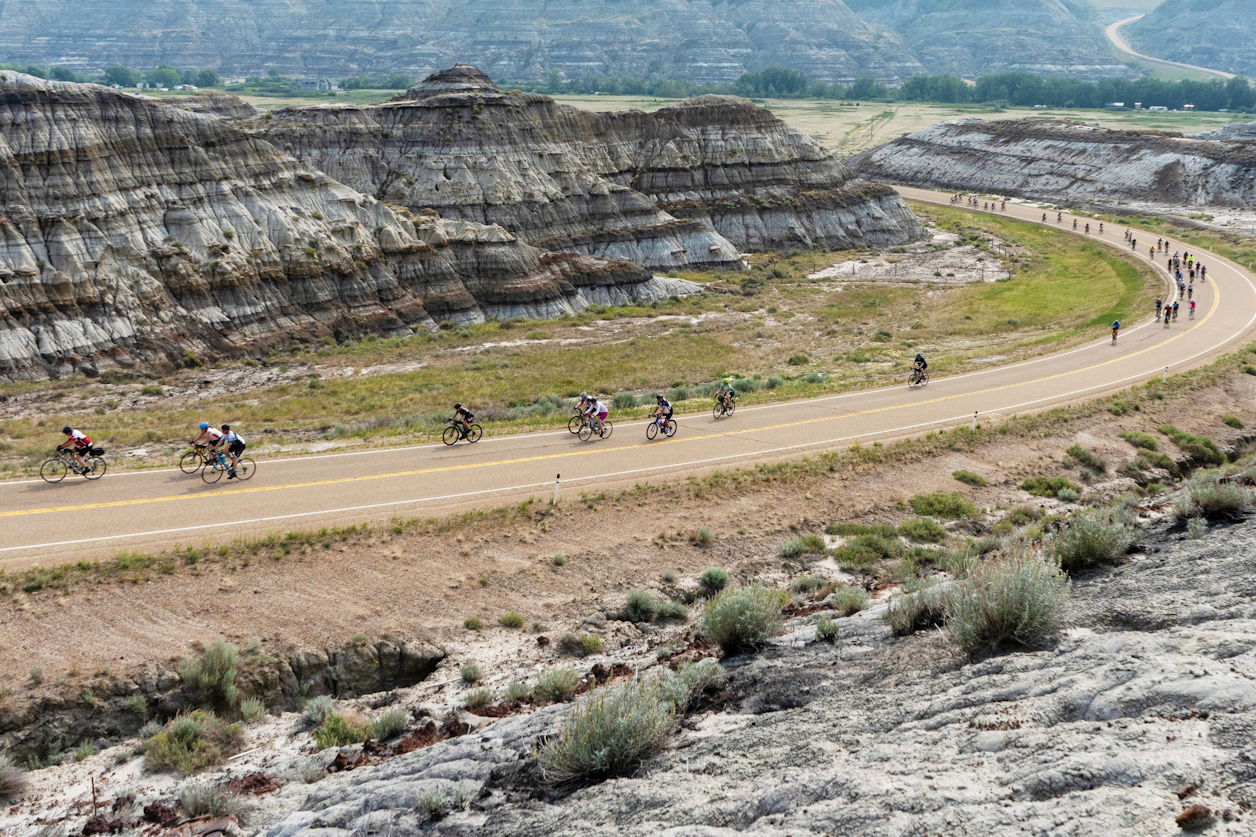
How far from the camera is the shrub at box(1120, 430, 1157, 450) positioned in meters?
32.1

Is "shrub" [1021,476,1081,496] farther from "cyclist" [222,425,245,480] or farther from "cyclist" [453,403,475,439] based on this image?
"cyclist" [222,425,245,480]

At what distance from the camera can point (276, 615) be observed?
18.5m

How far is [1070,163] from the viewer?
12188 cm

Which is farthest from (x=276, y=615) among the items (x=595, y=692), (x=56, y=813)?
(x=595, y=692)

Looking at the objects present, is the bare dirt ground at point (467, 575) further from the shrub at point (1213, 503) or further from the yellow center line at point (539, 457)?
the shrub at point (1213, 503)

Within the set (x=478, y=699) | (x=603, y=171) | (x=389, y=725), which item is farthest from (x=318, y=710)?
(x=603, y=171)

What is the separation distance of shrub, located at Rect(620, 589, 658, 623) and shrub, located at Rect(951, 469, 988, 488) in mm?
→ 13258

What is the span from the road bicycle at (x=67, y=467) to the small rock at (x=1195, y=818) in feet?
87.7

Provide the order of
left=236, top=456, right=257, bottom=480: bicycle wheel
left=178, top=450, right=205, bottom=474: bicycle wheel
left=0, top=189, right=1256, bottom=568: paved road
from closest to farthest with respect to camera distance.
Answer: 1. left=0, top=189, right=1256, bottom=568: paved road
2. left=236, top=456, right=257, bottom=480: bicycle wheel
3. left=178, top=450, right=205, bottom=474: bicycle wheel

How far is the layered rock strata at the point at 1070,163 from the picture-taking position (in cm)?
10444

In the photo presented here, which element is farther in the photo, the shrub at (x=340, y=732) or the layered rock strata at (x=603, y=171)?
the layered rock strata at (x=603, y=171)

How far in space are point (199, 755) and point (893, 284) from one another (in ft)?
232

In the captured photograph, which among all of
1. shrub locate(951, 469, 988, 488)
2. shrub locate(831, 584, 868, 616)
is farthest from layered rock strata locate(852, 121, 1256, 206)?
shrub locate(831, 584, 868, 616)

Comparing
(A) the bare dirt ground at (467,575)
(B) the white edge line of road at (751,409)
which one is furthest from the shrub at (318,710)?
(B) the white edge line of road at (751,409)
